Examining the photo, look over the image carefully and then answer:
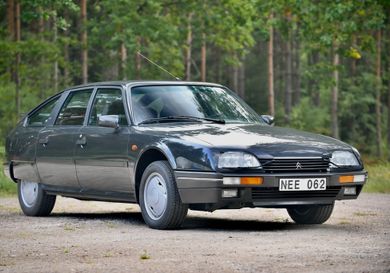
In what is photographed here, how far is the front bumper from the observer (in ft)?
32.8

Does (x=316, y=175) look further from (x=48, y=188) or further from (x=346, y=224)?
(x=48, y=188)

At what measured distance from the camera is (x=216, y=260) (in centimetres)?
796

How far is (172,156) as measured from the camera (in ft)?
34.1

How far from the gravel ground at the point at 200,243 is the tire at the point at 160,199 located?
6.2 inches

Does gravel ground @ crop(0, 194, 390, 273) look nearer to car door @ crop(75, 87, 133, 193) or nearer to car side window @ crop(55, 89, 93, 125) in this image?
car door @ crop(75, 87, 133, 193)

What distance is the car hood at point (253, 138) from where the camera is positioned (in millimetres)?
10148

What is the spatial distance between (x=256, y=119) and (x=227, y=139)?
1744mm

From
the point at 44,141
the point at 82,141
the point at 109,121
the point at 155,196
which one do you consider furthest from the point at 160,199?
the point at 44,141

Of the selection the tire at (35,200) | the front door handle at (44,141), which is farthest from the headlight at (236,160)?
the tire at (35,200)

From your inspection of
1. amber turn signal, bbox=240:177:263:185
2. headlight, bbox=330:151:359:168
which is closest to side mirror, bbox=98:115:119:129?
amber turn signal, bbox=240:177:263:185

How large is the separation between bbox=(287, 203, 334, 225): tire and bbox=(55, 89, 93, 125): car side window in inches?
108

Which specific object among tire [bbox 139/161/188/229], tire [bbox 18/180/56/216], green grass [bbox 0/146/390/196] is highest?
tire [bbox 139/161/188/229]

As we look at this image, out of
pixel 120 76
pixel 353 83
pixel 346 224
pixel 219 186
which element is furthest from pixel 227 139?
pixel 353 83

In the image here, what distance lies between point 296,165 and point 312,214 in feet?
4.25
